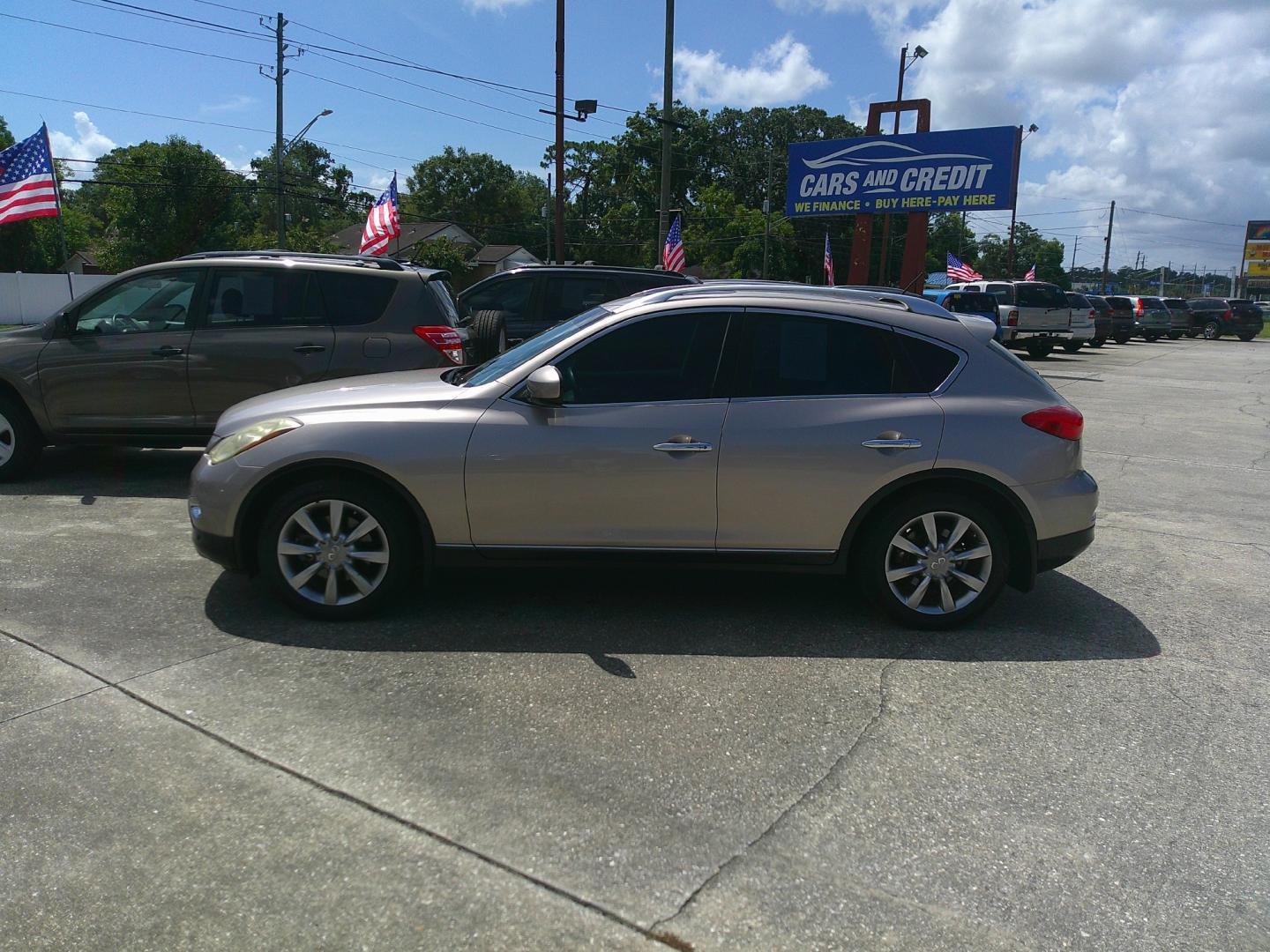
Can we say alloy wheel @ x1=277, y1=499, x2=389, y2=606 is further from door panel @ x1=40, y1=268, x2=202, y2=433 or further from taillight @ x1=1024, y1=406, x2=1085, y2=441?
door panel @ x1=40, y1=268, x2=202, y2=433

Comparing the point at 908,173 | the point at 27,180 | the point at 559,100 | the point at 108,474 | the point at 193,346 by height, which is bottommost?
the point at 108,474

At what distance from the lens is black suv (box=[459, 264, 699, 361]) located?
1110 cm

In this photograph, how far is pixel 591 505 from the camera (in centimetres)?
455

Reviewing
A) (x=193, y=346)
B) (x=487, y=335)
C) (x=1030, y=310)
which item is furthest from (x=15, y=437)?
(x=1030, y=310)

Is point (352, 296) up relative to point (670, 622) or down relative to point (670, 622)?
up

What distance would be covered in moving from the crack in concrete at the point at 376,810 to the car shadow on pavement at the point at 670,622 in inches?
26.8

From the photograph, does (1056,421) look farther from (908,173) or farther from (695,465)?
(908,173)

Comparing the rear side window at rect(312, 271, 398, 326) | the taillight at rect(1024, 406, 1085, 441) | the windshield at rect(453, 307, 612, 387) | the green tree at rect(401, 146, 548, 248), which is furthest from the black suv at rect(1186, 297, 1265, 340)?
the green tree at rect(401, 146, 548, 248)

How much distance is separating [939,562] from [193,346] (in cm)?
579

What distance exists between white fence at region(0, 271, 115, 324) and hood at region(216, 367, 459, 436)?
139 ft

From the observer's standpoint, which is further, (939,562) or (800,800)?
(939,562)

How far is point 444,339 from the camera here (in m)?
7.51

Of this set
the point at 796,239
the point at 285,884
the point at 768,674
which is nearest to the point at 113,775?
the point at 285,884

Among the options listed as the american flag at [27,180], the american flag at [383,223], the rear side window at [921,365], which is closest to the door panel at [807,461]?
the rear side window at [921,365]
